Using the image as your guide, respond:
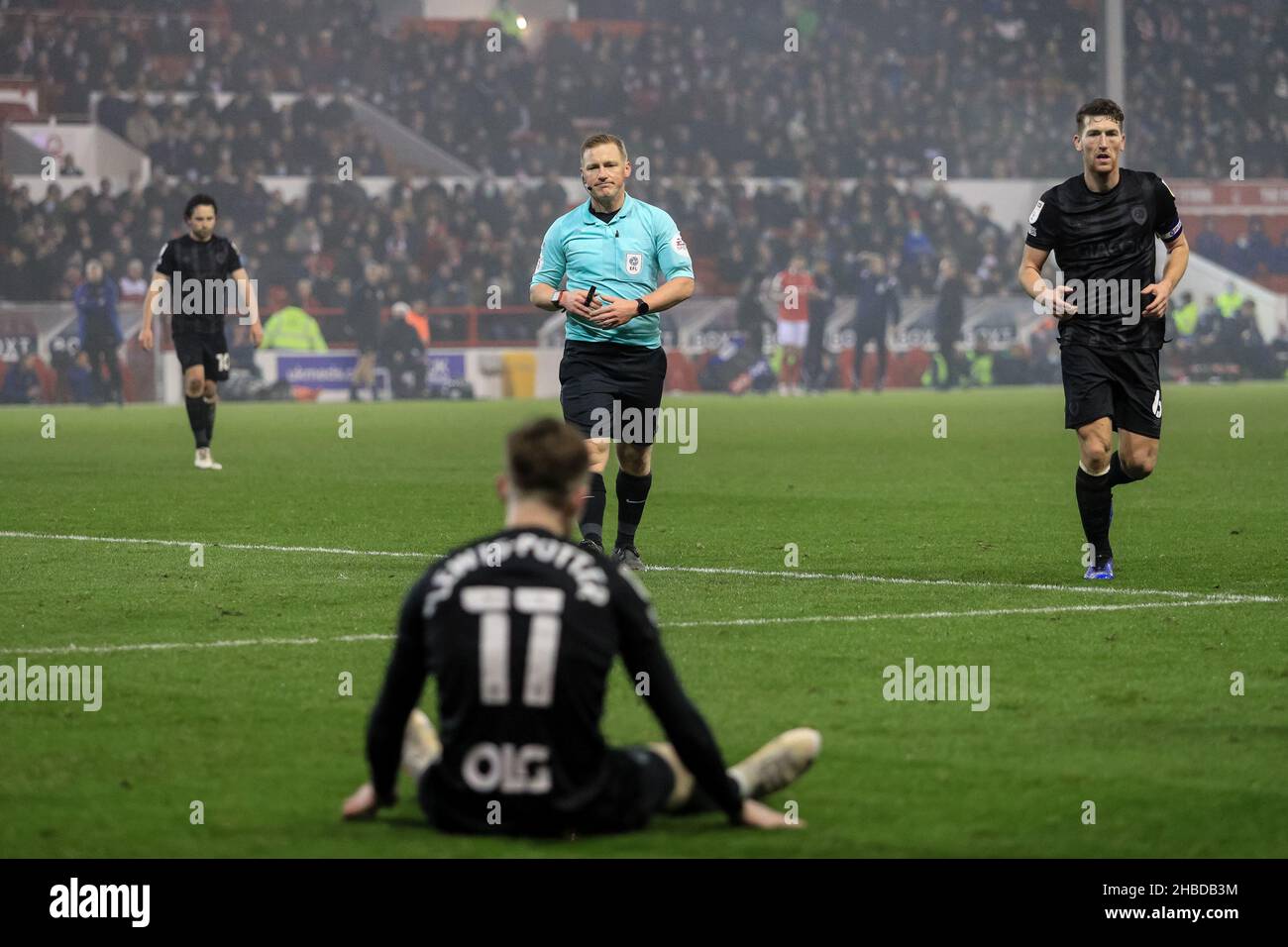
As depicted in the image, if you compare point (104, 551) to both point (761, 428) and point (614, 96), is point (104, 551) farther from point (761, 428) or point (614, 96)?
point (614, 96)

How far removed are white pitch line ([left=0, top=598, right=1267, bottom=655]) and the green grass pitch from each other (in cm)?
3

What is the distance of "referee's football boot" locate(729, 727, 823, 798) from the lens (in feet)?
16.0

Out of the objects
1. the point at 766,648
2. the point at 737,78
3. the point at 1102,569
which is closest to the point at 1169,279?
the point at 1102,569

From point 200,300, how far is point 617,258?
7147 mm

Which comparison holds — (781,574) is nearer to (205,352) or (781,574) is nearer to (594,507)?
(594,507)

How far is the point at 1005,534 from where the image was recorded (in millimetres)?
11656

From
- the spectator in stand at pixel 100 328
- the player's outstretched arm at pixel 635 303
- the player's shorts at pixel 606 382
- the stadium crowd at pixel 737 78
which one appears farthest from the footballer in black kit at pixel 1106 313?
the stadium crowd at pixel 737 78

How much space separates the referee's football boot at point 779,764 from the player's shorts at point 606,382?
5492 mm

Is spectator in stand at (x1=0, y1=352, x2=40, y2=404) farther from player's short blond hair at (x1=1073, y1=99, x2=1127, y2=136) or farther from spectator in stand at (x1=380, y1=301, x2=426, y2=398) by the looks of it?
player's short blond hair at (x1=1073, y1=99, x2=1127, y2=136)

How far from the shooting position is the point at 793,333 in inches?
1372

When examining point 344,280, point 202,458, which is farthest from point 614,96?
point 202,458

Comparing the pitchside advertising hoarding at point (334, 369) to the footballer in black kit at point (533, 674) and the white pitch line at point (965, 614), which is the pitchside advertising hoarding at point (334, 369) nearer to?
the white pitch line at point (965, 614)

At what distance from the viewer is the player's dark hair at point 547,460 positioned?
174 inches

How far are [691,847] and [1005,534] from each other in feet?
24.2
